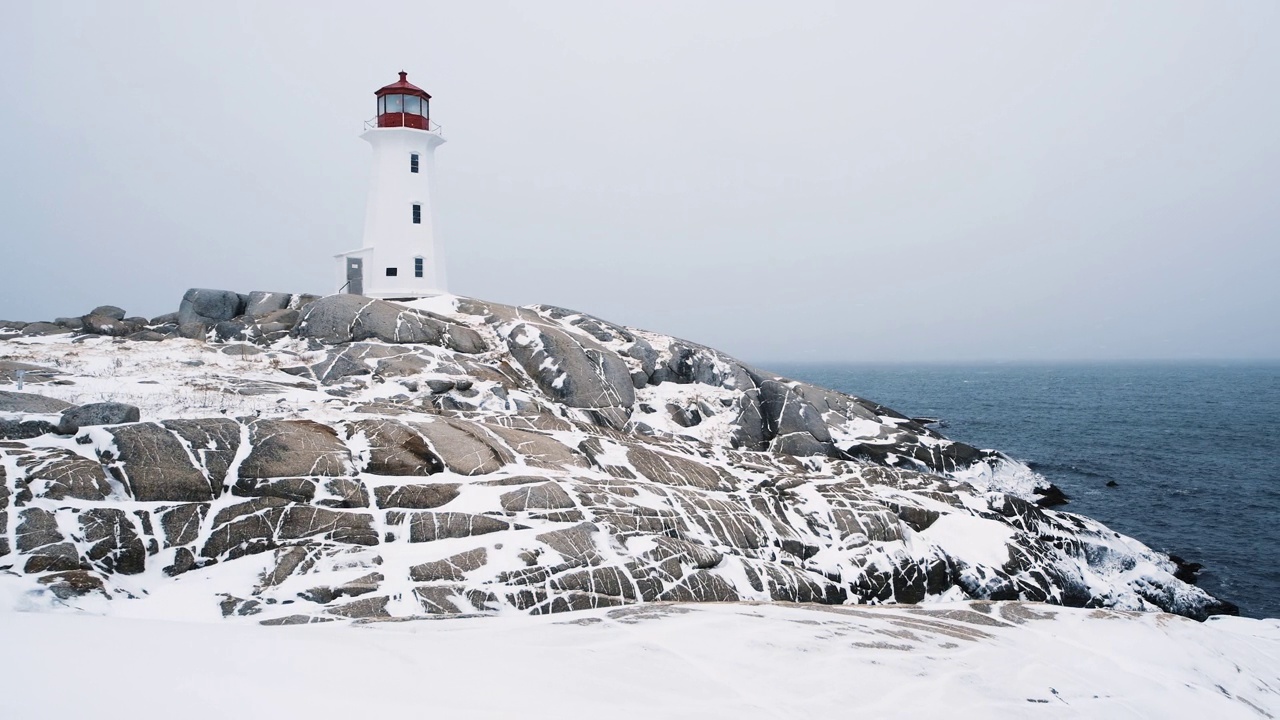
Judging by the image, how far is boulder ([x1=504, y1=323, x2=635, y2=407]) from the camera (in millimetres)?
32188

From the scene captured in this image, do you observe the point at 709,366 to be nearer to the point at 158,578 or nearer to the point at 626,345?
the point at 626,345

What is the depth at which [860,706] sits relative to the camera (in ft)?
31.0

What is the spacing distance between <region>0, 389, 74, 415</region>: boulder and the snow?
8.66 metres

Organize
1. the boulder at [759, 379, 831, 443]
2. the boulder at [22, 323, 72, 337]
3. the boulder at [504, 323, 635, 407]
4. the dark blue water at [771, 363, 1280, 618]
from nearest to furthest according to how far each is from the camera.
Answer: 1. the dark blue water at [771, 363, 1280, 618]
2. the boulder at [504, 323, 635, 407]
3. the boulder at [22, 323, 72, 337]
4. the boulder at [759, 379, 831, 443]

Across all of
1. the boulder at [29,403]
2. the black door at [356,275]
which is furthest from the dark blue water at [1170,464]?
the black door at [356,275]

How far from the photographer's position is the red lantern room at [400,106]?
41.8m

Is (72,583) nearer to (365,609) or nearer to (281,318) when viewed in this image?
(365,609)

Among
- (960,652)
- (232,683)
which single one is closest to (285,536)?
(232,683)

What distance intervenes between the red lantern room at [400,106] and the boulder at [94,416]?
2759cm

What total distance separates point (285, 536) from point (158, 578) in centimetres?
250

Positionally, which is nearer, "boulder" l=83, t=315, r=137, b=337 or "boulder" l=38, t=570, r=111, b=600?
"boulder" l=38, t=570, r=111, b=600

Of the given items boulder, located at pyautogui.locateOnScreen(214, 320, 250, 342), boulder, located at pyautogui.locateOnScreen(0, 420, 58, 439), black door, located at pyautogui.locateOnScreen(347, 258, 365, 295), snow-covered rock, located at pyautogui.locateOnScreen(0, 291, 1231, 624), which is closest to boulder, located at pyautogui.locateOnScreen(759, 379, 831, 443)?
snow-covered rock, located at pyautogui.locateOnScreen(0, 291, 1231, 624)

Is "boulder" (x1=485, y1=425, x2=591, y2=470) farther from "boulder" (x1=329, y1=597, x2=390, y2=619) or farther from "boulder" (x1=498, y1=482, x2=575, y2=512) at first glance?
"boulder" (x1=329, y1=597, x2=390, y2=619)

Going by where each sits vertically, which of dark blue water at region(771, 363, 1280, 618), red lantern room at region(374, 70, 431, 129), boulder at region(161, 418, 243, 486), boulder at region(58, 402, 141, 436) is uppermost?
red lantern room at region(374, 70, 431, 129)
